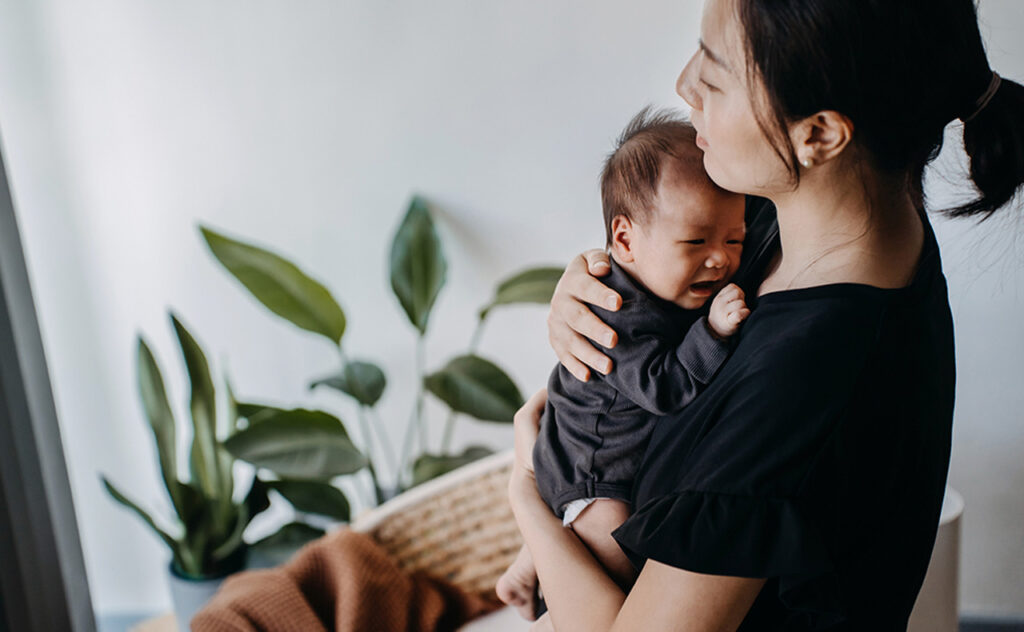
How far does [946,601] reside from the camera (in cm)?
114

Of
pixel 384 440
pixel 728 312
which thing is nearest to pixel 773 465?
pixel 728 312

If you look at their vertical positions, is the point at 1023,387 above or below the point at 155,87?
below

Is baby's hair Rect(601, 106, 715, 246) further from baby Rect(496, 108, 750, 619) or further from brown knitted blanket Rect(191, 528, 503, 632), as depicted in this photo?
brown knitted blanket Rect(191, 528, 503, 632)

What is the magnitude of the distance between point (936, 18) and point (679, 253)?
0.29 meters

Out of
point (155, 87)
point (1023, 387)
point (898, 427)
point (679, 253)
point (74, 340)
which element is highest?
point (155, 87)

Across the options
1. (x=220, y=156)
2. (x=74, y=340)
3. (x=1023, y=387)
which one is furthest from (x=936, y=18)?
(x=74, y=340)

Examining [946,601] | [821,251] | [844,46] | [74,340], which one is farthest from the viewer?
[74,340]

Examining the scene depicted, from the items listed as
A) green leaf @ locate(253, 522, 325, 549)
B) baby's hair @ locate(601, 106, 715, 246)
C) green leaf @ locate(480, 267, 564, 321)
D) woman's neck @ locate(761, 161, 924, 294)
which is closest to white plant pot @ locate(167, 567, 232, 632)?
green leaf @ locate(253, 522, 325, 549)

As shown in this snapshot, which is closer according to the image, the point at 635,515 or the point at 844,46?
the point at 844,46

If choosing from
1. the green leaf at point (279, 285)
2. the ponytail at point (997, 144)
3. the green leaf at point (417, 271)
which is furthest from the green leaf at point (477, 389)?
the ponytail at point (997, 144)

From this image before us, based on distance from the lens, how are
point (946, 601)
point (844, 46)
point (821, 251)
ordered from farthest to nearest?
point (946, 601) → point (821, 251) → point (844, 46)

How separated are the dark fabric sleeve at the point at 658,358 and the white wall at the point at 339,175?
829 mm

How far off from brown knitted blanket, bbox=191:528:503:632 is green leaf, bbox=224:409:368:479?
123 mm

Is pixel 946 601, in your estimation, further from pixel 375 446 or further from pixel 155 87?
pixel 155 87
